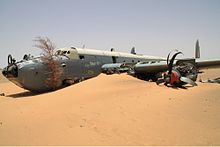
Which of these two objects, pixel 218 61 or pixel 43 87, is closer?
pixel 43 87

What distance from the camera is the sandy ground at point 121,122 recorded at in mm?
5465

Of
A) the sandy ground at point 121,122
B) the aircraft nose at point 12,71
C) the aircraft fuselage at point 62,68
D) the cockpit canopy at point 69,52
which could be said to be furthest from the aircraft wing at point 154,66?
the aircraft nose at point 12,71

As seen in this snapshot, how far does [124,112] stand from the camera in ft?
25.3

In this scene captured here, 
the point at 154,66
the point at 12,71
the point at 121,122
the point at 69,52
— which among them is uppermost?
Result: the point at 69,52

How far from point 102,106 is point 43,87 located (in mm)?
8401

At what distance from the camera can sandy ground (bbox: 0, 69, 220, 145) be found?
5.46 metres

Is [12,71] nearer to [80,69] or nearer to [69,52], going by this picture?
[69,52]

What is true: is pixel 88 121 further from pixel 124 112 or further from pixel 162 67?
pixel 162 67

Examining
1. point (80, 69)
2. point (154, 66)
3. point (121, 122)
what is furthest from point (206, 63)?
point (121, 122)

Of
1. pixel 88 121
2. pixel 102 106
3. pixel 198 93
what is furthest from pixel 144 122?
pixel 198 93

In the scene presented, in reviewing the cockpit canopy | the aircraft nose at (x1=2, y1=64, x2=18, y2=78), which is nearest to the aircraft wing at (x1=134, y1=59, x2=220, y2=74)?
the cockpit canopy

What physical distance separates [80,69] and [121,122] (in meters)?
11.8

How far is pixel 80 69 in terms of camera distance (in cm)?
1806

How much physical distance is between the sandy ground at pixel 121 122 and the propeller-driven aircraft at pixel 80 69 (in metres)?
4.95
